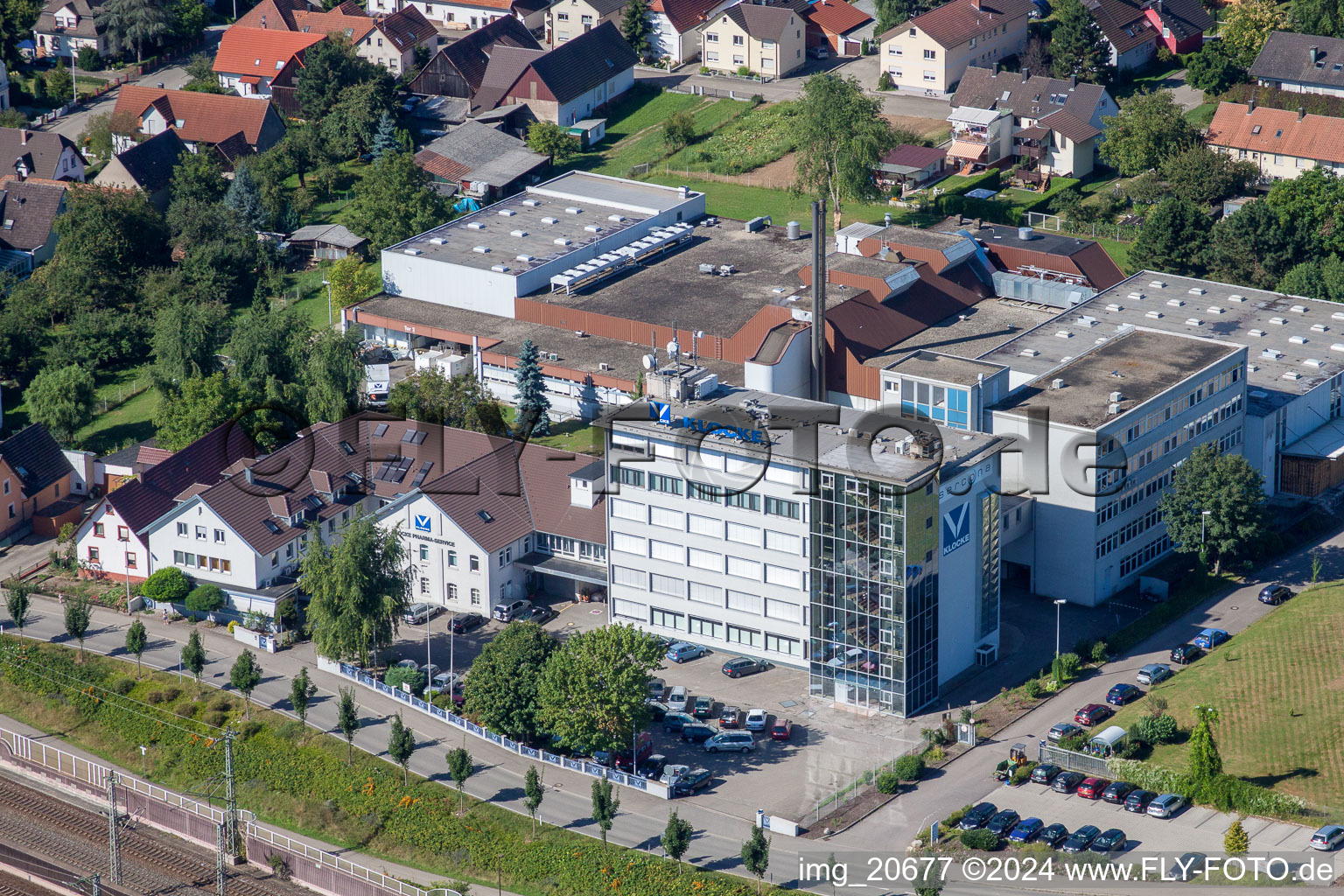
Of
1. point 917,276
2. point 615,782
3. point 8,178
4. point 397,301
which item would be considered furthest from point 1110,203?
point 8,178

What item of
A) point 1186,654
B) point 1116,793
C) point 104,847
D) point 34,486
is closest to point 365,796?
point 104,847

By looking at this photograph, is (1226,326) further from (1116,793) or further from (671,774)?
(671,774)

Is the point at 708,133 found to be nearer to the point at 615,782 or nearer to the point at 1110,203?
the point at 1110,203

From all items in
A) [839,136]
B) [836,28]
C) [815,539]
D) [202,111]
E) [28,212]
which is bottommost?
[815,539]

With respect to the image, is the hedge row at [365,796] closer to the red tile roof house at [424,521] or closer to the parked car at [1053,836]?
the red tile roof house at [424,521]

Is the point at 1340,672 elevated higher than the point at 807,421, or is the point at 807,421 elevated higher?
the point at 807,421

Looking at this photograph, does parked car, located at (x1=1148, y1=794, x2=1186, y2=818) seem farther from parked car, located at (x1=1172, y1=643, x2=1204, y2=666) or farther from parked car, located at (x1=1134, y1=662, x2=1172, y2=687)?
parked car, located at (x1=1172, y1=643, x2=1204, y2=666)
